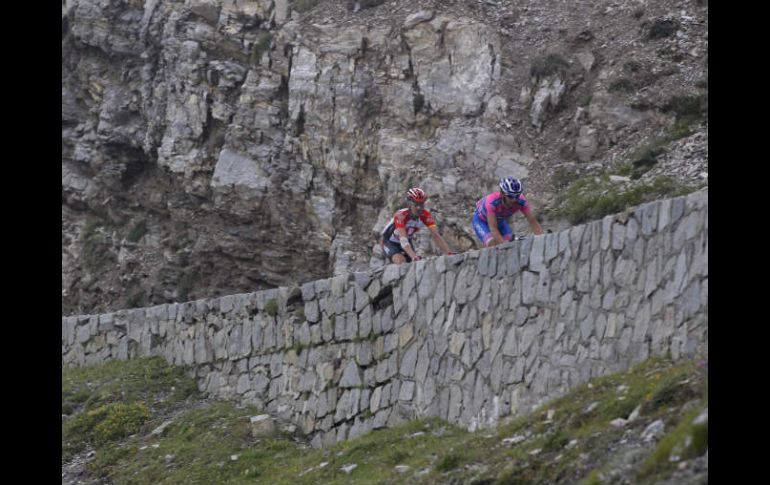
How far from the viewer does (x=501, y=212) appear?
13.4 metres

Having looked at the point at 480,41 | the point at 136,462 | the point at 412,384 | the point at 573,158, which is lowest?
the point at 136,462

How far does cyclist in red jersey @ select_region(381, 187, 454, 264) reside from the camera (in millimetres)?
14477

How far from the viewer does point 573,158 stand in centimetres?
2452

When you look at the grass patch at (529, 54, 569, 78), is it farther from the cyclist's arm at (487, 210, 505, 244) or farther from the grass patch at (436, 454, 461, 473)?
the grass patch at (436, 454, 461, 473)

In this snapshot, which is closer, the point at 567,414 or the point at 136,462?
the point at 567,414

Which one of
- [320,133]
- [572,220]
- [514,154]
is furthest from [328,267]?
[572,220]

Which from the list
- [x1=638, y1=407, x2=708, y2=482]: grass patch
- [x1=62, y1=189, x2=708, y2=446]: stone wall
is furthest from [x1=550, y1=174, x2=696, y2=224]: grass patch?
[x1=638, y1=407, x2=708, y2=482]: grass patch

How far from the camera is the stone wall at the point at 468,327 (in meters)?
9.65

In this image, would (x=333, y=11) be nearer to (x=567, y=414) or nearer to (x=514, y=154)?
(x=514, y=154)

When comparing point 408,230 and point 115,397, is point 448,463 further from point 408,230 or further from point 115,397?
point 115,397

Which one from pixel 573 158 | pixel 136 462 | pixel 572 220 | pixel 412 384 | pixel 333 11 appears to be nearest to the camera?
pixel 412 384

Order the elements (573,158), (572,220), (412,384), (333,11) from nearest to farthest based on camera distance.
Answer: (412,384) → (572,220) → (573,158) → (333,11)

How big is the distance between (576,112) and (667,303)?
635 inches

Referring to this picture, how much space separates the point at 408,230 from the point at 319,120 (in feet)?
44.4
